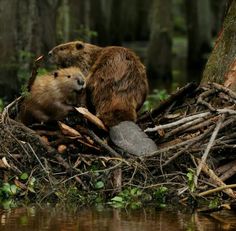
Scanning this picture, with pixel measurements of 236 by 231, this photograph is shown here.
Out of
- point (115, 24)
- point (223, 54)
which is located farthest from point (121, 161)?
point (115, 24)

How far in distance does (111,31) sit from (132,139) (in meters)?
23.5

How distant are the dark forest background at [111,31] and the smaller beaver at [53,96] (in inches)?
203

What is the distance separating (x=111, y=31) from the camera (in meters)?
32.1

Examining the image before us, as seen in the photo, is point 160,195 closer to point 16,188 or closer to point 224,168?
point 224,168

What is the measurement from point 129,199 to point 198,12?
20602 millimetres

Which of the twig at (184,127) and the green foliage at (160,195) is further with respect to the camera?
the twig at (184,127)

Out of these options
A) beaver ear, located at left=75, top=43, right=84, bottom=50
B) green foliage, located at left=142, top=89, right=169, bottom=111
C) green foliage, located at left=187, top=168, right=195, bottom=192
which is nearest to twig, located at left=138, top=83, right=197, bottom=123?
green foliage, located at left=142, top=89, right=169, bottom=111

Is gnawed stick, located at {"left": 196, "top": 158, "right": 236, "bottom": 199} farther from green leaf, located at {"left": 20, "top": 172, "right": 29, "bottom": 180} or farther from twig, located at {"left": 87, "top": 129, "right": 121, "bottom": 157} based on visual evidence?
green leaf, located at {"left": 20, "top": 172, "right": 29, "bottom": 180}

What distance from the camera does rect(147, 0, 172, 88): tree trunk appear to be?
2447 cm

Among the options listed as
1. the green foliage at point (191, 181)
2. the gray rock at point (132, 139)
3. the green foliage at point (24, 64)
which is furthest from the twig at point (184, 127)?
the green foliage at point (24, 64)

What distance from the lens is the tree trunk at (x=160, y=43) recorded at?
963 inches

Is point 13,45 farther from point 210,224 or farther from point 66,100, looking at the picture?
point 210,224

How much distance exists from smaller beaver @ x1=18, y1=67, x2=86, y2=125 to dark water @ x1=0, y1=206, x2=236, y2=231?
148cm

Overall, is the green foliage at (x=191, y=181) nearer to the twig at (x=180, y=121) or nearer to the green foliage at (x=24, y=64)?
the twig at (x=180, y=121)
